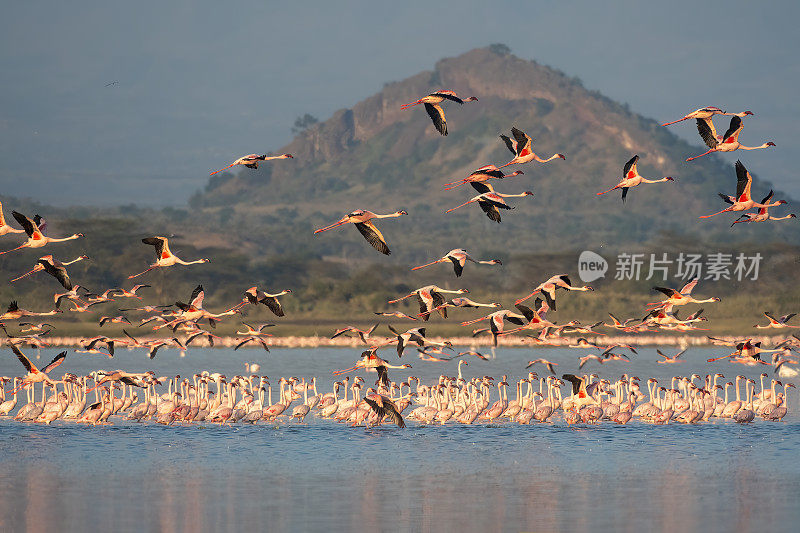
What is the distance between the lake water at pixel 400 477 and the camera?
16688 millimetres

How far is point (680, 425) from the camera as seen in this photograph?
90.7 feet

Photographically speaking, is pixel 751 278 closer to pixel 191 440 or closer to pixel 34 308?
pixel 34 308

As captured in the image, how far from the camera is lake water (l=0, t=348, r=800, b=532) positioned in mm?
16688

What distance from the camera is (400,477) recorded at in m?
20.5

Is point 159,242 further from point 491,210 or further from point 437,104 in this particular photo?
point 491,210

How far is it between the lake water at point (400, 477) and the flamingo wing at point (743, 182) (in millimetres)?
5245

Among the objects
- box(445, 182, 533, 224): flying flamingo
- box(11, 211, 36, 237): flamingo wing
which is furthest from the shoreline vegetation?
box(11, 211, 36, 237): flamingo wing

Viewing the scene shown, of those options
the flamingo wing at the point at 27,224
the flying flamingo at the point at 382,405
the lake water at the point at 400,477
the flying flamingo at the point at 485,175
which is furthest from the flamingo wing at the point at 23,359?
the flying flamingo at the point at 485,175

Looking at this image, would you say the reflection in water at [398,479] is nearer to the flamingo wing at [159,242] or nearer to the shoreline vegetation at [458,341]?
the flamingo wing at [159,242]

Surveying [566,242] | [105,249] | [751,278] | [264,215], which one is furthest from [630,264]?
[264,215]

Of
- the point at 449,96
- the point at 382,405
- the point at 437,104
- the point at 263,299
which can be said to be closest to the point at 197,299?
the point at 263,299

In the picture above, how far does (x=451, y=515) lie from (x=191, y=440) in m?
9.67

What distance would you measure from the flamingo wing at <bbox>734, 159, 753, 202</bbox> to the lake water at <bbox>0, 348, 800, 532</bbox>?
5245 mm

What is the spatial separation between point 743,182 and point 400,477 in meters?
9.07
